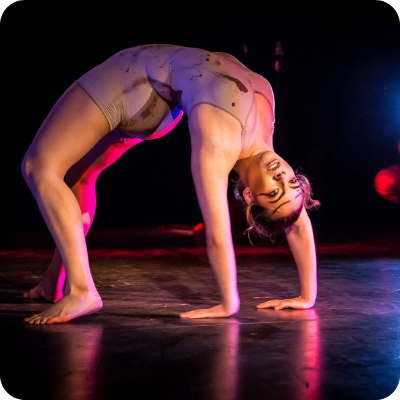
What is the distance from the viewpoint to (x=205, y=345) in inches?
66.7

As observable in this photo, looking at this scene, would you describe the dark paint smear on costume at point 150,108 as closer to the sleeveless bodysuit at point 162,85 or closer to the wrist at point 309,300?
the sleeveless bodysuit at point 162,85

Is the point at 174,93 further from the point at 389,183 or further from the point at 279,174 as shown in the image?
the point at 389,183

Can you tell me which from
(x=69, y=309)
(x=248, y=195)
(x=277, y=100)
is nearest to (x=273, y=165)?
(x=248, y=195)

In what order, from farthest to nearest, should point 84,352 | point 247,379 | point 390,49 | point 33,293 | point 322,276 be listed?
point 390,49
point 322,276
point 33,293
point 84,352
point 247,379

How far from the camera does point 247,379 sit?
136 cm

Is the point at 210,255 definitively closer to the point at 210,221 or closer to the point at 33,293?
the point at 210,221

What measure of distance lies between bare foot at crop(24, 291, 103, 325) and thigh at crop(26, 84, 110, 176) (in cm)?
43

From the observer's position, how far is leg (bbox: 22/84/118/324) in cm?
210

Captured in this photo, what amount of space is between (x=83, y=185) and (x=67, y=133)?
45cm

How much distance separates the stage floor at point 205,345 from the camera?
1.30m

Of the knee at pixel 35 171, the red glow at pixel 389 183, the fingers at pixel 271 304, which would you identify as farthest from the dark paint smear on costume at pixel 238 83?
the red glow at pixel 389 183

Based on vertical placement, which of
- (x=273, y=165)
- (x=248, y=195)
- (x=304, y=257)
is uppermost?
(x=273, y=165)

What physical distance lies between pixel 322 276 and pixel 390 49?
440 centimetres

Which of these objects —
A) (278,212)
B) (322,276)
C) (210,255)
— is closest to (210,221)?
(210,255)
